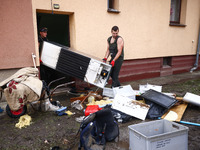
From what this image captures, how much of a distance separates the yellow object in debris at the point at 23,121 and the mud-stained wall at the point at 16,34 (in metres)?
1.70

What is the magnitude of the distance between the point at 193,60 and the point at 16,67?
8.50m

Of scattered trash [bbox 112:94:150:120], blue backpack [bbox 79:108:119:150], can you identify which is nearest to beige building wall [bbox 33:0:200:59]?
scattered trash [bbox 112:94:150:120]

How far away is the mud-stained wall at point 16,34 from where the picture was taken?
4.43 meters

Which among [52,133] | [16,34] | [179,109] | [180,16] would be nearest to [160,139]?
[52,133]

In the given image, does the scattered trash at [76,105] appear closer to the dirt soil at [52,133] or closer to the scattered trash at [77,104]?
the scattered trash at [77,104]

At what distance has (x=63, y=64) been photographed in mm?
4473

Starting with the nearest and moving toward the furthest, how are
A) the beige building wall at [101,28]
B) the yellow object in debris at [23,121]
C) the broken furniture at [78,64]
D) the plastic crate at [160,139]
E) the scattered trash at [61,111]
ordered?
the plastic crate at [160,139], the yellow object in debris at [23,121], the scattered trash at [61,111], the broken furniture at [78,64], the beige building wall at [101,28]

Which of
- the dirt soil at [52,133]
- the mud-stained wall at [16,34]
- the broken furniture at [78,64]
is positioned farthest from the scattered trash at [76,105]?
the mud-stained wall at [16,34]

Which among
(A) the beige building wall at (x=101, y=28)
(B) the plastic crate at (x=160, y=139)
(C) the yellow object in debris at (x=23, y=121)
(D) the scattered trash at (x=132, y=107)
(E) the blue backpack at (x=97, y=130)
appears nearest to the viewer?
(B) the plastic crate at (x=160, y=139)

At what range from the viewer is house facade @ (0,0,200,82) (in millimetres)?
4598

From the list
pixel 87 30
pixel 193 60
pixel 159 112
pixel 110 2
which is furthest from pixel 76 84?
pixel 193 60

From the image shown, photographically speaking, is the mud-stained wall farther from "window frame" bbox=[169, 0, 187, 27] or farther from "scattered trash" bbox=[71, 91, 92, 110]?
"window frame" bbox=[169, 0, 187, 27]

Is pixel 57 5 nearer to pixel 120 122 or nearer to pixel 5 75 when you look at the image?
pixel 5 75

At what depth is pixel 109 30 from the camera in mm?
6207
